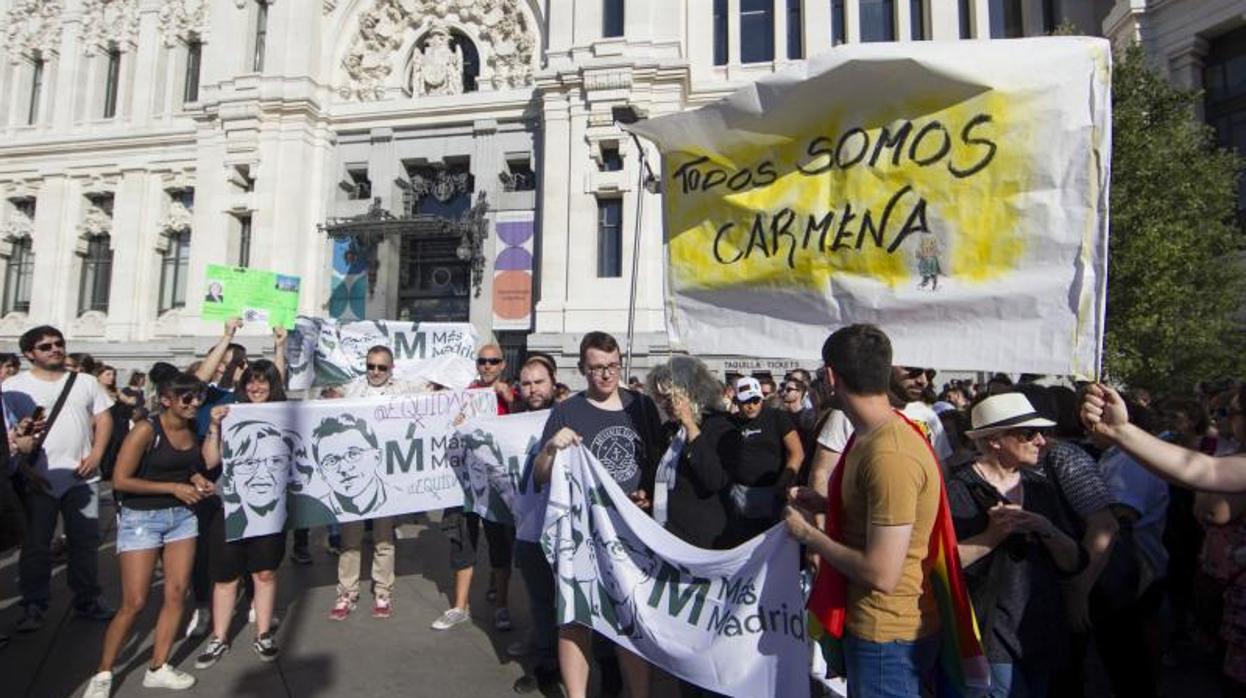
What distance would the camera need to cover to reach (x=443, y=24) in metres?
21.2

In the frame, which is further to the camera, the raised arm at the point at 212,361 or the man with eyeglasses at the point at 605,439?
the raised arm at the point at 212,361

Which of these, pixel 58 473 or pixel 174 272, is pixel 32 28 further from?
pixel 58 473

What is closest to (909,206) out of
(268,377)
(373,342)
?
(268,377)

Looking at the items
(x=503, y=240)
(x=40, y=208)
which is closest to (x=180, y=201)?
(x=40, y=208)

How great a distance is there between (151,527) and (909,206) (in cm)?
462

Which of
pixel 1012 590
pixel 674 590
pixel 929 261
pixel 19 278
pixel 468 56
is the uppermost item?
pixel 468 56

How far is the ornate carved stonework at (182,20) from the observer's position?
23625mm

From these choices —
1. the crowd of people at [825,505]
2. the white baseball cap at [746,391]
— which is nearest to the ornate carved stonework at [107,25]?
the crowd of people at [825,505]

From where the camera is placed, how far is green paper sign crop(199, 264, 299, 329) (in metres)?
11.3

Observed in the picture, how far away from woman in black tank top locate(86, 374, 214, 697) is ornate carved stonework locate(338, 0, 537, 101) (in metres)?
17.8

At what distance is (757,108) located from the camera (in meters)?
3.46

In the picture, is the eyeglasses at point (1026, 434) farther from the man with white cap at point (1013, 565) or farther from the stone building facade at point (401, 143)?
the stone building facade at point (401, 143)

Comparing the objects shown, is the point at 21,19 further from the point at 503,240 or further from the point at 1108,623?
the point at 1108,623

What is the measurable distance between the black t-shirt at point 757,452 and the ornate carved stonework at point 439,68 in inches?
771
